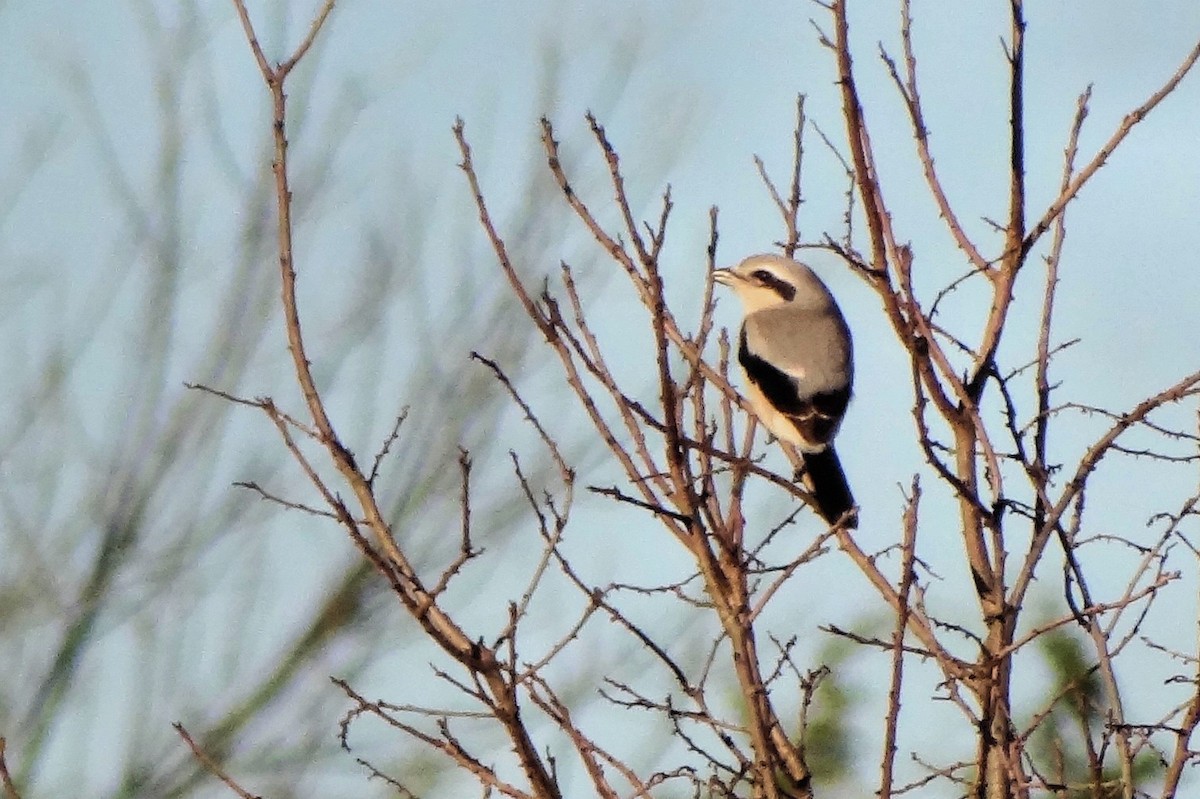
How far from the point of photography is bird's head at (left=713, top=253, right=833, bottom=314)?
5.14m

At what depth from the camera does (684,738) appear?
3.04 meters

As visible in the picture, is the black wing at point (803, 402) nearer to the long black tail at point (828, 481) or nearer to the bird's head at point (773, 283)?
the long black tail at point (828, 481)

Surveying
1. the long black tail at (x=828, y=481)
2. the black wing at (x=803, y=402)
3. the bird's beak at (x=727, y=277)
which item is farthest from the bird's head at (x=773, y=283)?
the long black tail at (x=828, y=481)

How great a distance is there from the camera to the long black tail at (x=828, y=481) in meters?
4.00

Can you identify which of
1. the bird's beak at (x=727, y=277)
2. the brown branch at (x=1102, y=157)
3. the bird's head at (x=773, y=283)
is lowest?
the brown branch at (x=1102, y=157)

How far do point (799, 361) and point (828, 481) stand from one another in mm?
594

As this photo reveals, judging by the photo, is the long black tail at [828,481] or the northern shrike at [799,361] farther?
the northern shrike at [799,361]

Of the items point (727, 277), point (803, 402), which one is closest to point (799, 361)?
point (803, 402)

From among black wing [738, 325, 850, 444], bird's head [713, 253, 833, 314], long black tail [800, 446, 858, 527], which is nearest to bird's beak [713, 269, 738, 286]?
bird's head [713, 253, 833, 314]

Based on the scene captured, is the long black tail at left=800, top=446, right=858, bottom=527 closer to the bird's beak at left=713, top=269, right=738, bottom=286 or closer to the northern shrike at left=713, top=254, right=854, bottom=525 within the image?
the northern shrike at left=713, top=254, right=854, bottom=525

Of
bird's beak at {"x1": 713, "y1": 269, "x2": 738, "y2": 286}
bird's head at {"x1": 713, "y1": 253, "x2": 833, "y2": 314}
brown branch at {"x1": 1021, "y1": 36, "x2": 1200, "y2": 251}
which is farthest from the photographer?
bird's beak at {"x1": 713, "y1": 269, "x2": 738, "y2": 286}

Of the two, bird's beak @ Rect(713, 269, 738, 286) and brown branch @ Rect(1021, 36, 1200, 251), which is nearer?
brown branch @ Rect(1021, 36, 1200, 251)

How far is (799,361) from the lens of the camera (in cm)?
473

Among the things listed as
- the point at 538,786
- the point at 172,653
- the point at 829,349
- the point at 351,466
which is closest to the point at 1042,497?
the point at 538,786
